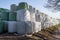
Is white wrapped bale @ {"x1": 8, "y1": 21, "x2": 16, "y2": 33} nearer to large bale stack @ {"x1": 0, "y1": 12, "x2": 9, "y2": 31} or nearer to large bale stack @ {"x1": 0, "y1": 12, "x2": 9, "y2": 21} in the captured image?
large bale stack @ {"x1": 0, "y1": 12, "x2": 9, "y2": 31}

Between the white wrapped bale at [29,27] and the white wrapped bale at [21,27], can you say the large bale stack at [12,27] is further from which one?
the white wrapped bale at [29,27]

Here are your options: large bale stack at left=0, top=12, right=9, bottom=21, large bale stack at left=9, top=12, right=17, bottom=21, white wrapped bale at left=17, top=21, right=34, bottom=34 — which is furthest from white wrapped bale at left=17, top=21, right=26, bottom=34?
large bale stack at left=0, top=12, right=9, bottom=21

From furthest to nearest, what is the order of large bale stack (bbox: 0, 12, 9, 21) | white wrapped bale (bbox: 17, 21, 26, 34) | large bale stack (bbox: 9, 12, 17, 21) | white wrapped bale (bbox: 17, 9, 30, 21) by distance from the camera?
large bale stack (bbox: 0, 12, 9, 21), large bale stack (bbox: 9, 12, 17, 21), white wrapped bale (bbox: 17, 9, 30, 21), white wrapped bale (bbox: 17, 21, 26, 34)

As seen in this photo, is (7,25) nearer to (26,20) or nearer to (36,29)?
(26,20)

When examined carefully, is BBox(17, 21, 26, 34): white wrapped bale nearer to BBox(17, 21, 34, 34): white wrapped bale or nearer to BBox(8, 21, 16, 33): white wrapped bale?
BBox(17, 21, 34, 34): white wrapped bale

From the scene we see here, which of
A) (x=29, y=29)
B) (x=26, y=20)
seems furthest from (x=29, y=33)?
(x=26, y=20)

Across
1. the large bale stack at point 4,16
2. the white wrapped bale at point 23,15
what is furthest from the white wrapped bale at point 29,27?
the large bale stack at point 4,16

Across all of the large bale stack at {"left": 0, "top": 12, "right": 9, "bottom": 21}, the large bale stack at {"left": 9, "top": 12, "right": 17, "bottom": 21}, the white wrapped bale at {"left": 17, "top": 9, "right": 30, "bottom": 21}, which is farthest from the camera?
the large bale stack at {"left": 0, "top": 12, "right": 9, "bottom": 21}

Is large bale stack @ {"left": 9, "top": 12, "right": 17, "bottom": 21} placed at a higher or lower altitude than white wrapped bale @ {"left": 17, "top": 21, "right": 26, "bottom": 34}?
higher

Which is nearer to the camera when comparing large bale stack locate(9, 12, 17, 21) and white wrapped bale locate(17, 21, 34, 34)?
white wrapped bale locate(17, 21, 34, 34)

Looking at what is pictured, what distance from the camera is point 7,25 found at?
721 centimetres

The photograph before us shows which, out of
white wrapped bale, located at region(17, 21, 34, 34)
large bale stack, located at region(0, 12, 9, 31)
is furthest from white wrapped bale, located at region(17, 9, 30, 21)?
large bale stack, located at region(0, 12, 9, 31)

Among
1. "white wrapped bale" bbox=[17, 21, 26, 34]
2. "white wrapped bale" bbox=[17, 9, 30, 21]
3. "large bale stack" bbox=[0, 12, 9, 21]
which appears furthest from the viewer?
"large bale stack" bbox=[0, 12, 9, 21]

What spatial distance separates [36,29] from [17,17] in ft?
4.70
